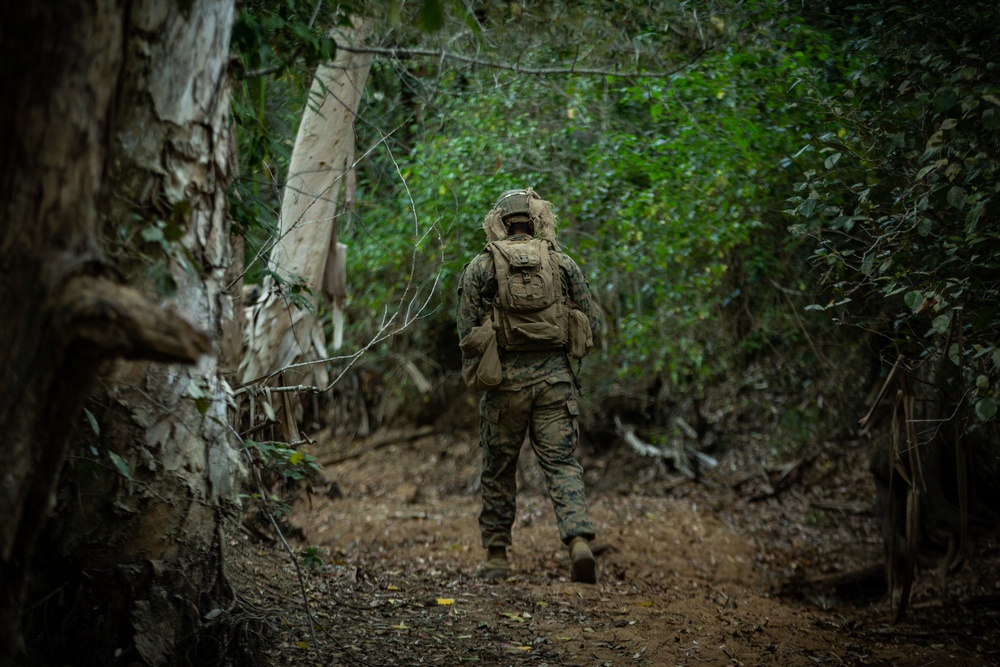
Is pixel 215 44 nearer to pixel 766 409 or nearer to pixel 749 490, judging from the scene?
pixel 749 490

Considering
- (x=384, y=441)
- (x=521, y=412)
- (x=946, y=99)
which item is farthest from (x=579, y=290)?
(x=384, y=441)

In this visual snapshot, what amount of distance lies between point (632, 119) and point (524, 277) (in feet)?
11.7

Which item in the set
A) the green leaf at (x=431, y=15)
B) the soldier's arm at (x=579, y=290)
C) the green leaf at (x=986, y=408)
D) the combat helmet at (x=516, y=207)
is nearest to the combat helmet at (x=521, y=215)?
the combat helmet at (x=516, y=207)

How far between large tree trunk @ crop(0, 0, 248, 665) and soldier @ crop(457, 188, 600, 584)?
8.78 feet

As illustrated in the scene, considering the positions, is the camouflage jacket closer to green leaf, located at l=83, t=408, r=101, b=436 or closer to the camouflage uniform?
the camouflage uniform

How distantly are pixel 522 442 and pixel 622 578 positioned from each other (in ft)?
4.40

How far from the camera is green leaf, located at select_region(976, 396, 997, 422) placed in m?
3.52

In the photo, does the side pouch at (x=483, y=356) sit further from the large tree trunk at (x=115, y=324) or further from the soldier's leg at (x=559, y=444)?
the large tree trunk at (x=115, y=324)

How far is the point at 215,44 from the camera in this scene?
101 inches

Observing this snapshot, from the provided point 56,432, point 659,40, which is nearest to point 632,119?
point 659,40

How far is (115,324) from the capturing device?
1.93 meters

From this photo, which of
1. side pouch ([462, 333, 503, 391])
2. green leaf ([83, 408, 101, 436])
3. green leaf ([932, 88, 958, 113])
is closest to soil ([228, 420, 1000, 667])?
green leaf ([83, 408, 101, 436])

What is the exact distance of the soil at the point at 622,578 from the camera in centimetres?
406

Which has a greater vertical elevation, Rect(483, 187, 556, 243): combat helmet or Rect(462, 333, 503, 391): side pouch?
Rect(483, 187, 556, 243): combat helmet
